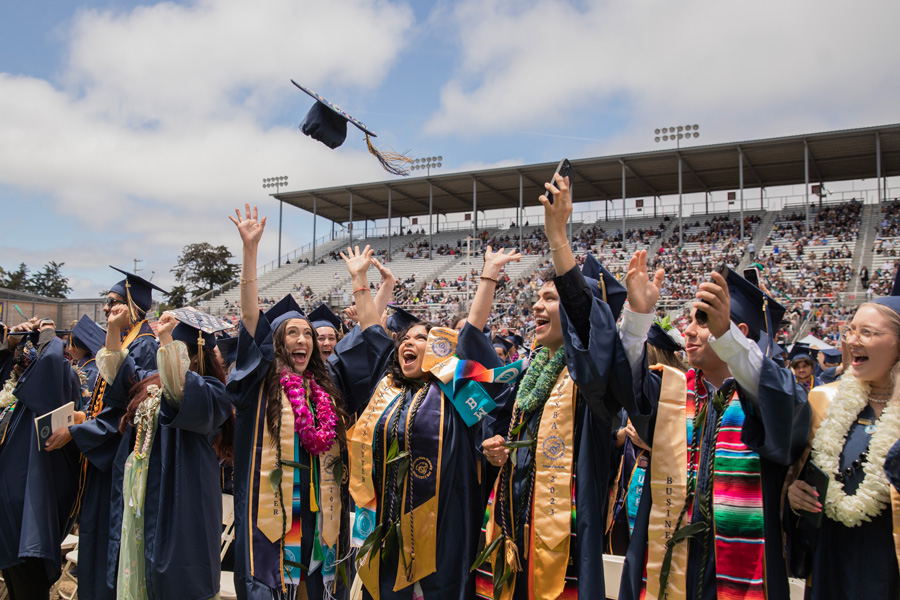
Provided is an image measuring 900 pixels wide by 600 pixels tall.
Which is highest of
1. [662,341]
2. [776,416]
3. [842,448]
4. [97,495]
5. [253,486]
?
[662,341]

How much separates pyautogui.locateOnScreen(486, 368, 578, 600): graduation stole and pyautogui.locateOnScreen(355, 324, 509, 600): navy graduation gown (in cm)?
26

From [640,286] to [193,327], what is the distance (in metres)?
2.70

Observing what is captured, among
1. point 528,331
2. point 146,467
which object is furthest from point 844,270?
point 146,467

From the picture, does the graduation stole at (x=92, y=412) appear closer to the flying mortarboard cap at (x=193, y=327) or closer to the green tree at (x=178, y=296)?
the flying mortarboard cap at (x=193, y=327)

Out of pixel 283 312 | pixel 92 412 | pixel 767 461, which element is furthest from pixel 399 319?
pixel 767 461

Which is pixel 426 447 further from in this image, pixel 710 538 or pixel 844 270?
pixel 844 270

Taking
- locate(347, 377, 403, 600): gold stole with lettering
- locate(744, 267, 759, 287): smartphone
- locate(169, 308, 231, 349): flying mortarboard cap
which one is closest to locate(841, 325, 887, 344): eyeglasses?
locate(744, 267, 759, 287): smartphone

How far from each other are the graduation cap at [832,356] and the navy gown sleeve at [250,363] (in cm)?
763

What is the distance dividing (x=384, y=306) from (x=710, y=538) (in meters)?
2.63

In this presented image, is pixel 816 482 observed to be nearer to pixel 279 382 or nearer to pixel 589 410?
pixel 589 410

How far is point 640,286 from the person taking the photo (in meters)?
2.58

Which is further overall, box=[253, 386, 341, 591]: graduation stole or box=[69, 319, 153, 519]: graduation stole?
box=[69, 319, 153, 519]: graduation stole

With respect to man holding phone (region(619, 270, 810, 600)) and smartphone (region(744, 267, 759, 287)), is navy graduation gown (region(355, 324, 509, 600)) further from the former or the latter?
smartphone (region(744, 267, 759, 287))

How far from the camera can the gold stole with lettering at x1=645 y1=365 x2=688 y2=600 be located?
A: 2.55 meters
